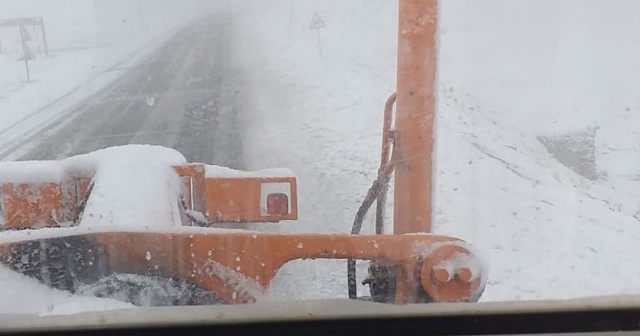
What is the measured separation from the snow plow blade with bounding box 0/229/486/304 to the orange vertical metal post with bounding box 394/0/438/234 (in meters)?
0.21

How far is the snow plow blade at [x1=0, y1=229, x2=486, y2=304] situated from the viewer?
1913mm

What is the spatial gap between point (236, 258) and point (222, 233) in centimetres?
8

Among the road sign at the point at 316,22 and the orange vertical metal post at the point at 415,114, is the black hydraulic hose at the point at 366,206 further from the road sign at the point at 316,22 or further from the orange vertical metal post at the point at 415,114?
the road sign at the point at 316,22

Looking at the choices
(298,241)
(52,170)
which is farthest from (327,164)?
(298,241)

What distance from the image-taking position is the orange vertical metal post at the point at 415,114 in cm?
214

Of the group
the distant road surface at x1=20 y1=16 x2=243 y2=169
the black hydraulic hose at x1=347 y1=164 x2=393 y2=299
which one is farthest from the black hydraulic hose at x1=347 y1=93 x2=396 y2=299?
the distant road surface at x1=20 y1=16 x2=243 y2=169

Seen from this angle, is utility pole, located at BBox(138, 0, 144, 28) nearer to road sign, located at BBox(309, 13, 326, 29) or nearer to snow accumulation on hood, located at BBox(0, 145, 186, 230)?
road sign, located at BBox(309, 13, 326, 29)

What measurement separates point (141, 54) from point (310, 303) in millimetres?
5473

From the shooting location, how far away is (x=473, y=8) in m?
3.52

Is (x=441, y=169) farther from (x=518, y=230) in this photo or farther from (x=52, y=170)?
(x=52, y=170)

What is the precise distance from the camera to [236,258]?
81.0 inches

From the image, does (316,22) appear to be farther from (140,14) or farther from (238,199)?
(238,199)

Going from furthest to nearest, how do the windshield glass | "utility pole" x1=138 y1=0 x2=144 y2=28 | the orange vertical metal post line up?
"utility pole" x1=138 y1=0 x2=144 y2=28 → the orange vertical metal post → the windshield glass

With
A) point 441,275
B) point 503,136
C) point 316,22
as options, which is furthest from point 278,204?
point 316,22
